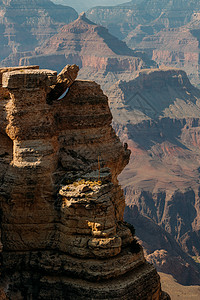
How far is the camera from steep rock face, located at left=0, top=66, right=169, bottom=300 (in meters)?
30.0

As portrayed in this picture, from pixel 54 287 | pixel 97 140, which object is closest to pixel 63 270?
pixel 54 287

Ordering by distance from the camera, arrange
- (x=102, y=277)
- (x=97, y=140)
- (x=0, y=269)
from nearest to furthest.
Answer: (x=102, y=277)
(x=0, y=269)
(x=97, y=140)

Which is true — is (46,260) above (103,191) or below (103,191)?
below

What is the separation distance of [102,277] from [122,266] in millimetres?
1617

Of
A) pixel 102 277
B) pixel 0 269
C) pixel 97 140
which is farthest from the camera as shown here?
pixel 97 140

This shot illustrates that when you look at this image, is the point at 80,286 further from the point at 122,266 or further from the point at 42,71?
the point at 42,71

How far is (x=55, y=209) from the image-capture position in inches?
1241

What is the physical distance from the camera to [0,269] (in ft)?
103

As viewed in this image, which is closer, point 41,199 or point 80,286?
point 80,286

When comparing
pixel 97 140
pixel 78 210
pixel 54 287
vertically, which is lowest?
pixel 54 287

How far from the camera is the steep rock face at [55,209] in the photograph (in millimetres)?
29984

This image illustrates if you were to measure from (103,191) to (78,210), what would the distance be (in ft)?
6.82

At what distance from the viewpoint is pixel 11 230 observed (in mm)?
32125

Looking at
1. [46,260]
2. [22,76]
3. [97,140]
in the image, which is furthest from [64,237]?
[22,76]
